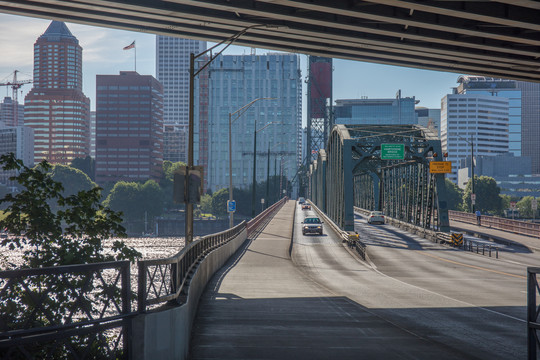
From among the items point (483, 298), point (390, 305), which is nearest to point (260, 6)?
point (390, 305)

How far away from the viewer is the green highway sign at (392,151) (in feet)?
185

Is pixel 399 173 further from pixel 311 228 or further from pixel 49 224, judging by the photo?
pixel 49 224

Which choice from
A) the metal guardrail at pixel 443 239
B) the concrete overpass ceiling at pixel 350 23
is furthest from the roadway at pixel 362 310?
the concrete overpass ceiling at pixel 350 23

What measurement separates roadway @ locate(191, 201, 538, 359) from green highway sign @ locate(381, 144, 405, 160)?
62.4 ft

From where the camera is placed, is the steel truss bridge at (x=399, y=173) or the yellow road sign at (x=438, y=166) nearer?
the yellow road sign at (x=438, y=166)

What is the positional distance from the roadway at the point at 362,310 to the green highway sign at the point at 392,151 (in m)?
19.0

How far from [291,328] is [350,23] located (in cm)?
1104

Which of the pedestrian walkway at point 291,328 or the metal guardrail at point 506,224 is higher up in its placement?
the pedestrian walkway at point 291,328

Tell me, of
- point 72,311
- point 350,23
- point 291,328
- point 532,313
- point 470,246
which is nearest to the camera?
point 72,311

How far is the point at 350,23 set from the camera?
65.6 feet

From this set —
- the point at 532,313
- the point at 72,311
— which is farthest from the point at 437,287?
the point at 72,311

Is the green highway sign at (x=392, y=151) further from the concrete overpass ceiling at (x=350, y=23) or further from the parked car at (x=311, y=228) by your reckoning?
the concrete overpass ceiling at (x=350, y=23)

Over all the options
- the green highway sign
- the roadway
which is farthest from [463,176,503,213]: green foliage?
the roadway

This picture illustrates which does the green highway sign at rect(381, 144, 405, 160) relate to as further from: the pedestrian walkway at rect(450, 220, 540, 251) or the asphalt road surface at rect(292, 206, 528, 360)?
the pedestrian walkway at rect(450, 220, 540, 251)
